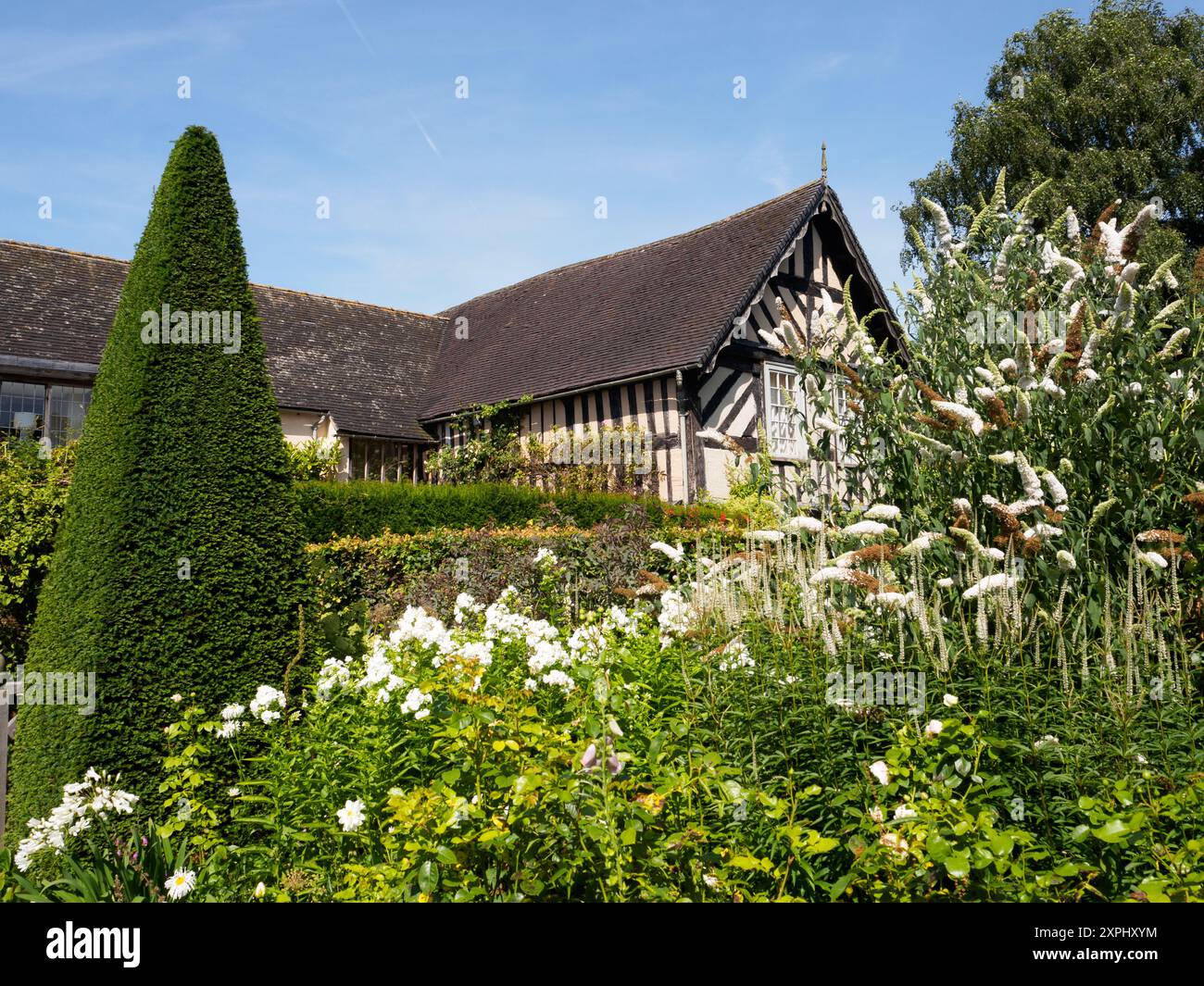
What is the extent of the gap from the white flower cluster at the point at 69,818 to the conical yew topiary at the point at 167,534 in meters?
0.51

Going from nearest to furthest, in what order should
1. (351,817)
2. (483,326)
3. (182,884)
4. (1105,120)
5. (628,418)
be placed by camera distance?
(351,817) → (182,884) → (628,418) → (483,326) → (1105,120)

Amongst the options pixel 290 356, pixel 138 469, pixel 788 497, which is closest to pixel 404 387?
pixel 290 356

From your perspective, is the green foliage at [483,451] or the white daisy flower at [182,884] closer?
the white daisy flower at [182,884]

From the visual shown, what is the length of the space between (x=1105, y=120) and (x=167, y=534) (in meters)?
28.3

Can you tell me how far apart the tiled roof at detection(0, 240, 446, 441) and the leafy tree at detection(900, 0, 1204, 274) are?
1443 centimetres

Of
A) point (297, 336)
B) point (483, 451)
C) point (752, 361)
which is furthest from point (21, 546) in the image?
point (297, 336)

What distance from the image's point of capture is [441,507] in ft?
38.7

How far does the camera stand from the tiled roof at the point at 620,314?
15.1 m

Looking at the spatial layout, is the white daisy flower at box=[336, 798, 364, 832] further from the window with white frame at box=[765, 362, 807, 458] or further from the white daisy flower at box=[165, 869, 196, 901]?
the window with white frame at box=[765, 362, 807, 458]

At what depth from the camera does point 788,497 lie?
4.18 metres

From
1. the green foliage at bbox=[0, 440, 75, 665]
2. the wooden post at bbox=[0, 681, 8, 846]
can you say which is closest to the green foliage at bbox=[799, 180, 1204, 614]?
the wooden post at bbox=[0, 681, 8, 846]

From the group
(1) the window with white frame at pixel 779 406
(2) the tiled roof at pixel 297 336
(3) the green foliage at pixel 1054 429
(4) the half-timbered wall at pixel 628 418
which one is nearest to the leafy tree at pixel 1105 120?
(1) the window with white frame at pixel 779 406

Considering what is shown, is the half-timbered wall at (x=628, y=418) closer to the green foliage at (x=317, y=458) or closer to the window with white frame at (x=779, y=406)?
the window with white frame at (x=779, y=406)

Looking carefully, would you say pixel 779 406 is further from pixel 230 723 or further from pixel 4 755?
pixel 4 755
